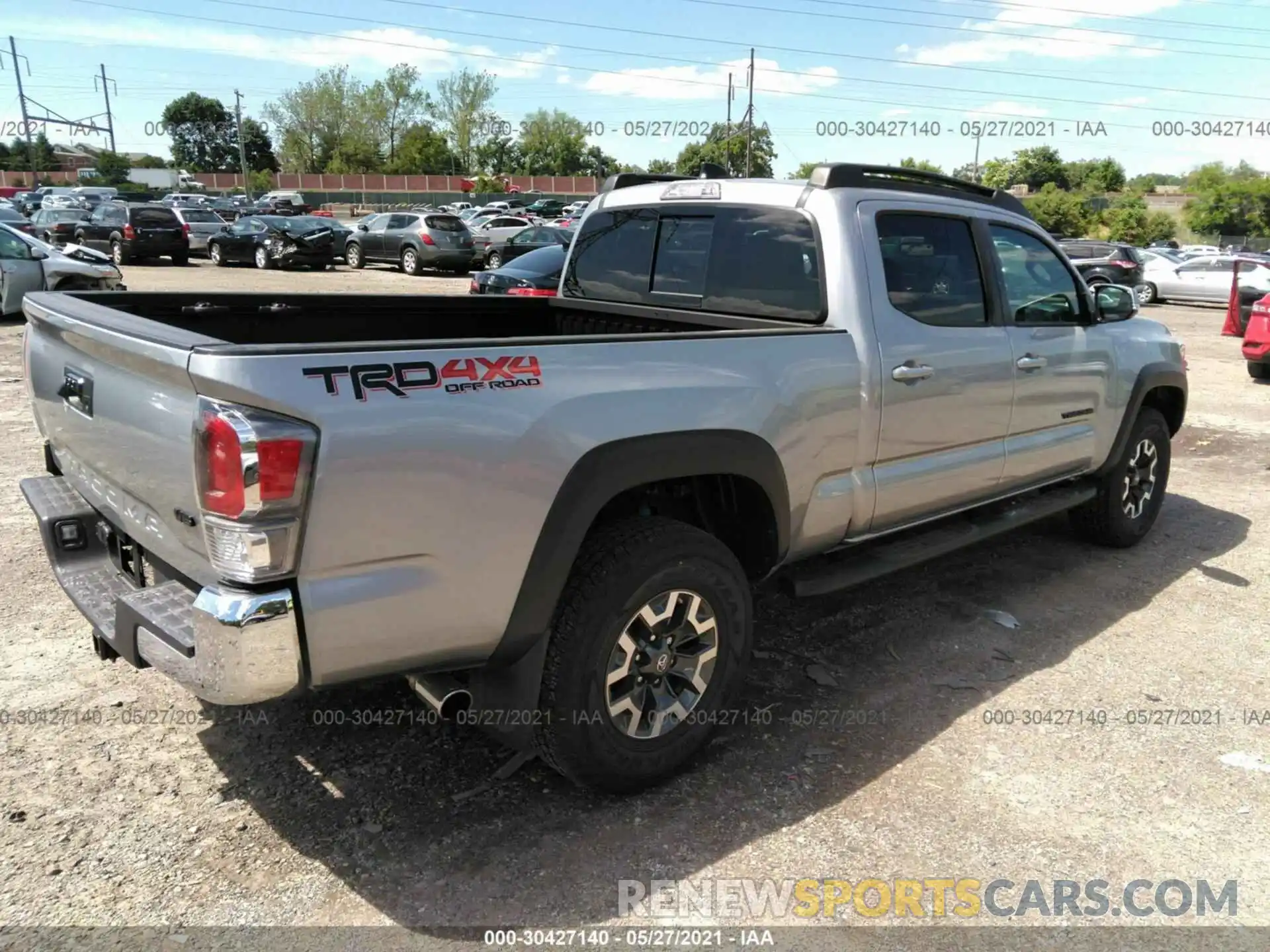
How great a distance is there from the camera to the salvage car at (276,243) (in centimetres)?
2550

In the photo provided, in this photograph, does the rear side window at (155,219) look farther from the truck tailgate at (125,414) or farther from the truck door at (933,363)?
the truck door at (933,363)

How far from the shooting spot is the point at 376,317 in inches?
174

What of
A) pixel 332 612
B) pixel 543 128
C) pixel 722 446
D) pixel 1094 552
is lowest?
pixel 1094 552

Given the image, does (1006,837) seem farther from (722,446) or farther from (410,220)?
(410,220)

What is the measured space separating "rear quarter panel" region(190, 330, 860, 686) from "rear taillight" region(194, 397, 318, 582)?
4 cm

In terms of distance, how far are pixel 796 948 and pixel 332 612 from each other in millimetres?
1515

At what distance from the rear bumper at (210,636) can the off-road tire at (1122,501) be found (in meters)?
4.75

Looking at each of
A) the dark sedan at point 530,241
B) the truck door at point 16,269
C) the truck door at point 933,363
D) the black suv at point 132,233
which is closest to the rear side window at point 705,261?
the truck door at point 933,363

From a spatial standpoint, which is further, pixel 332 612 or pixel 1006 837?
pixel 1006 837

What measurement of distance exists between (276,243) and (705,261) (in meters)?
24.3

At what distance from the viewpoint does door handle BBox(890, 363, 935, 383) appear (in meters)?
3.70

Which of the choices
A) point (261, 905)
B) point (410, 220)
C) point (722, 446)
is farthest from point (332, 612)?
point (410, 220)

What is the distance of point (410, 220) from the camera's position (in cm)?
2553

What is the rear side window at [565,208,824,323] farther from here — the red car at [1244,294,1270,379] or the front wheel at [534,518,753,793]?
the red car at [1244,294,1270,379]
